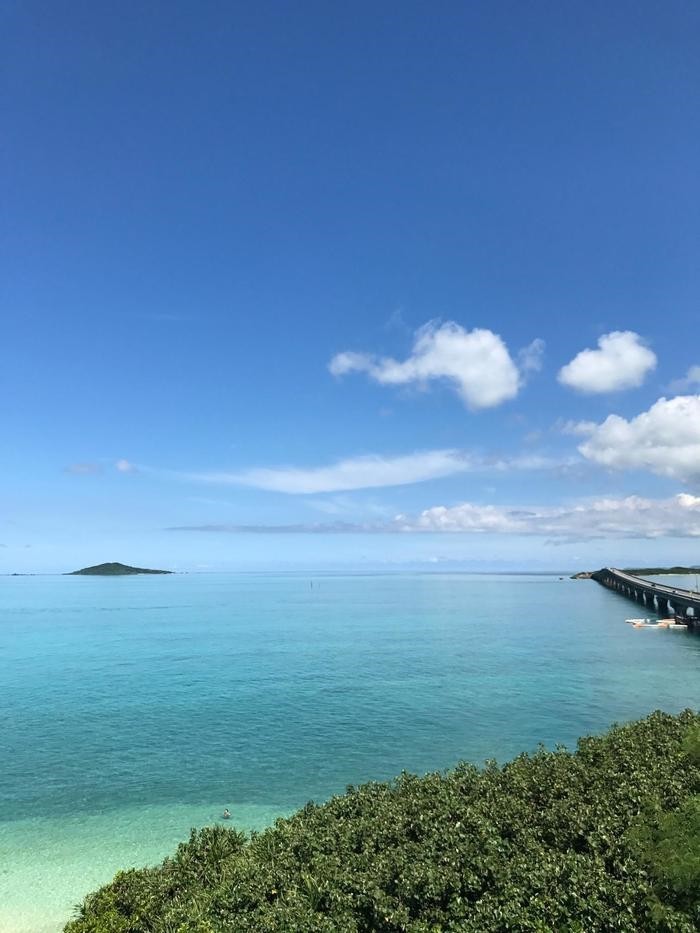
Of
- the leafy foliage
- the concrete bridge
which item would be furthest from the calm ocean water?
the concrete bridge

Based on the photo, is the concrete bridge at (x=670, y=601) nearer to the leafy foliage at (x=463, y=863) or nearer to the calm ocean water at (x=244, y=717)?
the calm ocean water at (x=244, y=717)

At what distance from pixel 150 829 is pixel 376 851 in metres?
18.9

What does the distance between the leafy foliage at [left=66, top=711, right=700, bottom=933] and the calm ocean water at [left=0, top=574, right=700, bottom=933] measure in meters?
10.0

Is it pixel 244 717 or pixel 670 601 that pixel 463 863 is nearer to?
pixel 244 717

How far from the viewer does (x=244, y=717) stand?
49.9 meters

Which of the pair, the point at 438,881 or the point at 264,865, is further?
the point at 264,865

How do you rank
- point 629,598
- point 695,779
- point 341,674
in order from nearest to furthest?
point 695,779 → point 341,674 → point 629,598

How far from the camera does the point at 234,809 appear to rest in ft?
104

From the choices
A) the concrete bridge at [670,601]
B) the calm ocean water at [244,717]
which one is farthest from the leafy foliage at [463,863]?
the concrete bridge at [670,601]

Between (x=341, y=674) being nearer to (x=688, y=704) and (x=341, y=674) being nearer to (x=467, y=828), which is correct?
(x=688, y=704)

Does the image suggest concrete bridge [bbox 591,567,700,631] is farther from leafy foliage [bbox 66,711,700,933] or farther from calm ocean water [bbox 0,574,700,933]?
leafy foliage [bbox 66,711,700,933]

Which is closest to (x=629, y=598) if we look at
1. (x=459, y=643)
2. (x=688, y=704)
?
(x=459, y=643)

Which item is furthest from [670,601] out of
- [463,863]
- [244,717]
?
[463,863]

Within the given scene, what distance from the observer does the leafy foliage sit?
41.7 feet
